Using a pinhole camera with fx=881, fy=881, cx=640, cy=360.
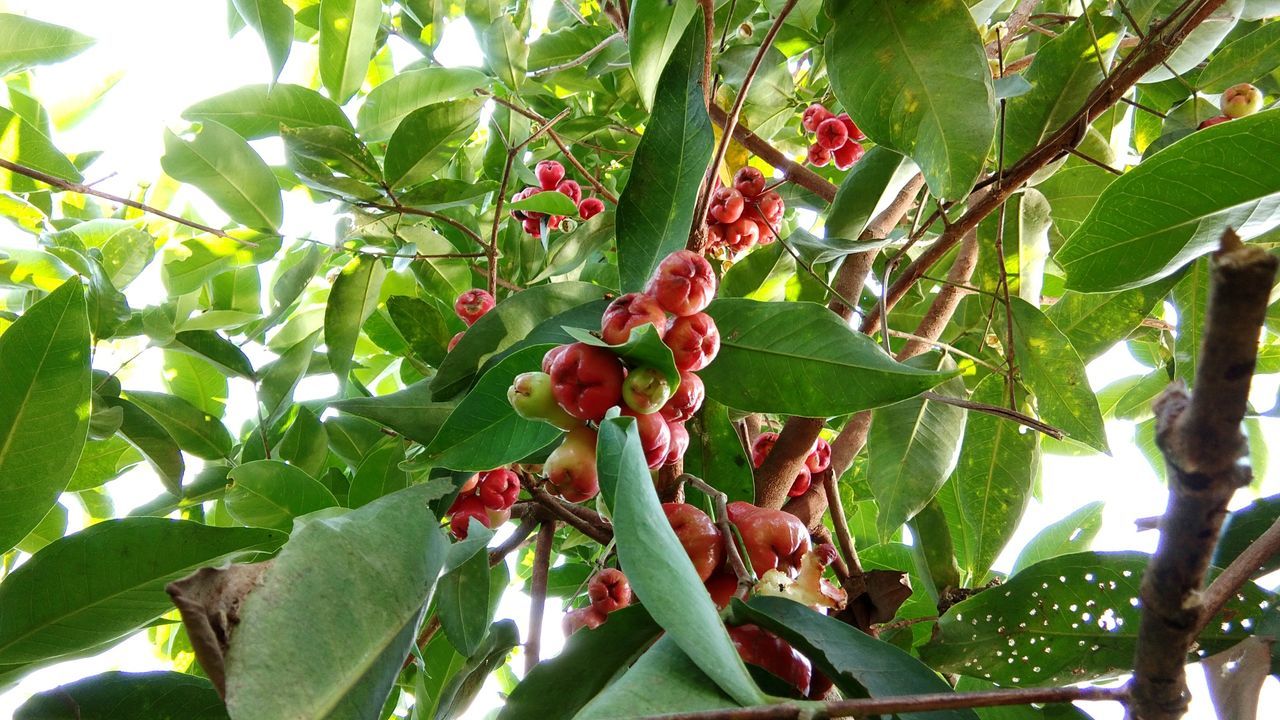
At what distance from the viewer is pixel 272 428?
1.40 m

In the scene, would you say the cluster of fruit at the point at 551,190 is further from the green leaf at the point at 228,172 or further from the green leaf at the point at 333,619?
the green leaf at the point at 333,619

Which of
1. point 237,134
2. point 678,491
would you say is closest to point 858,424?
point 678,491

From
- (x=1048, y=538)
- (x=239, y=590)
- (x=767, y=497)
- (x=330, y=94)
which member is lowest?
(x=1048, y=538)

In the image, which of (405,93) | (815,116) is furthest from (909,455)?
(405,93)

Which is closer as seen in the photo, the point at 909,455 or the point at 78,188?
the point at 909,455

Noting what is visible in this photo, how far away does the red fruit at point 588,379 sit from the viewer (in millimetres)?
686

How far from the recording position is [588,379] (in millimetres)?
686

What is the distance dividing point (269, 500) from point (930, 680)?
0.86m

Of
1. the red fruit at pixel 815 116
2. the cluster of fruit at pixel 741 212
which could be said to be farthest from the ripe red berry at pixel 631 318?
the red fruit at pixel 815 116

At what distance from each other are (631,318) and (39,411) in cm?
53

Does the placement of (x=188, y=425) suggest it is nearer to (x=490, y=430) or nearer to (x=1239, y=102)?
(x=490, y=430)

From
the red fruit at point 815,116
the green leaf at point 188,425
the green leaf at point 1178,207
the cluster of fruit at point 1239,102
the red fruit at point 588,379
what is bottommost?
the green leaf at point 188,425

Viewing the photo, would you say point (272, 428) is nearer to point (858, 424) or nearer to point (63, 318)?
point (63, 318)

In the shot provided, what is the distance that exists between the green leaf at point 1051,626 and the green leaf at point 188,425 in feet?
3.66
